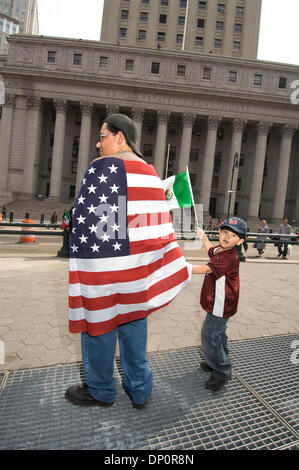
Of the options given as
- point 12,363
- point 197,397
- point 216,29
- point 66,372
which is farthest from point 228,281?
point 216,29

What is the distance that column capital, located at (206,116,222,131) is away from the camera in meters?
41.3

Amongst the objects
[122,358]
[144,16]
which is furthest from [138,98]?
[122,358]

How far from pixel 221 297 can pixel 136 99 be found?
141 ft

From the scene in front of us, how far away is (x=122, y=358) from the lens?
2.21m

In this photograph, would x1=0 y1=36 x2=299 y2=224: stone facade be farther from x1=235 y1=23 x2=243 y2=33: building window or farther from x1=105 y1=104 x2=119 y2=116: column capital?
x1=235 y1=23 x2=243 y2=33: building window

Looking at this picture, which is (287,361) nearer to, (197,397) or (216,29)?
(197,397)

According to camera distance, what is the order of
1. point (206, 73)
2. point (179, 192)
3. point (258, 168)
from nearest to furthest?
1. point (179, 192)
2. point (206, 73)
3. point (258, 168)

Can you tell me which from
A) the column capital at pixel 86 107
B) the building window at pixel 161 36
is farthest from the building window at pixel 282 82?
the column capital at pixel 86 107

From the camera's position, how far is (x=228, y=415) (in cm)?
235

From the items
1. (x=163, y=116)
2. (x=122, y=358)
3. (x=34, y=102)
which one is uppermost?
(x=163, y=116)

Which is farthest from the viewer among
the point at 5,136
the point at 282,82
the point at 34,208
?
the point at 282,82

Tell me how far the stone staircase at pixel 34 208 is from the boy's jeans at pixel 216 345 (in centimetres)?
3375

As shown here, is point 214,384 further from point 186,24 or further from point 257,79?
point 186,24

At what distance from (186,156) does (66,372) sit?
136 ft
